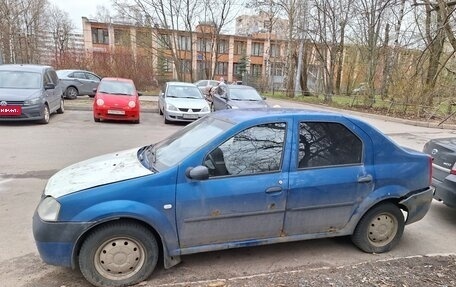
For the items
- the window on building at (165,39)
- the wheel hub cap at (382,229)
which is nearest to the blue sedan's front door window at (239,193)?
the wheel hub cap at (382,229)

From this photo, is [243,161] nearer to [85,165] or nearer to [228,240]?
[228,240]

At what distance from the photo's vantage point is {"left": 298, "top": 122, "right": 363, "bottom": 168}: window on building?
338cm

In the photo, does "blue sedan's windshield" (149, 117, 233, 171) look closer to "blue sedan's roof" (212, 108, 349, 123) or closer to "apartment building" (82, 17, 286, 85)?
"blue sedan's roof" (212, 108, 349, 123)

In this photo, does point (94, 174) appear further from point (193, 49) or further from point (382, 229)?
point (193, 49)

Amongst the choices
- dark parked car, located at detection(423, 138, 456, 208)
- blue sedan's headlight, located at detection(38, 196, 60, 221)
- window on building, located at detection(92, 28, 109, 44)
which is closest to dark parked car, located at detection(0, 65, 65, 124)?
blue sedan's headlight, located at detection(38, 196, 60, 221)

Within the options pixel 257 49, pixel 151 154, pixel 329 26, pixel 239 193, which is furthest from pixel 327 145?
pixel 257 49

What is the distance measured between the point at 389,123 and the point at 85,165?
15298mm

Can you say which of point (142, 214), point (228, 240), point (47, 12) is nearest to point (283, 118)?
point (228, 240)

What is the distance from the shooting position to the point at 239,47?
60.3 metres

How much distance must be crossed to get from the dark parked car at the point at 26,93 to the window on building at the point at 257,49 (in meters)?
53.3

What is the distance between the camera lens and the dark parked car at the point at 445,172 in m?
4.45

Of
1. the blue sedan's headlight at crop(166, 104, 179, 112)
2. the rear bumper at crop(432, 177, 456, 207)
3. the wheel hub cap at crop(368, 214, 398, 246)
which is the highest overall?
the blue sedan's headlight at crop(166, 104, 179, 112)

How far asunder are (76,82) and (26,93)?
857cm

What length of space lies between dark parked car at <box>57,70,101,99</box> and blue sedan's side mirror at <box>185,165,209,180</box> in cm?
1650
